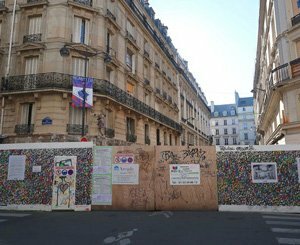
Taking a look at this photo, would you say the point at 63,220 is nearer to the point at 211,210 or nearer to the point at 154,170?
the point at 154,170

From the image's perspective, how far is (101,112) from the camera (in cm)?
1891

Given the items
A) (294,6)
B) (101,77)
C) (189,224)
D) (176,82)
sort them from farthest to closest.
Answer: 1. (176,82)
2. (101,77)
3. (294,6)
4. (189,224)

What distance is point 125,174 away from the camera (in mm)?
10219

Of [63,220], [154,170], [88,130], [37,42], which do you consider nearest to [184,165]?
[154,170]

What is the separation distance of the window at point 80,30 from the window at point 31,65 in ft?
10.2

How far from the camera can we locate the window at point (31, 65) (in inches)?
746

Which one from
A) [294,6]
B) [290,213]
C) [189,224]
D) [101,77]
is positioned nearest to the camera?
[189,224]

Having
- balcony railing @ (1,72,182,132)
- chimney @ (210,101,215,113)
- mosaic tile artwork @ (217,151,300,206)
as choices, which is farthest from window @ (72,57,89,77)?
chimney @ (210,101,215,113)

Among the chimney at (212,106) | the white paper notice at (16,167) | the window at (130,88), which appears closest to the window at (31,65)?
the window at (130,88)

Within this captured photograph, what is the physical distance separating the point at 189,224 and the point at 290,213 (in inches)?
166

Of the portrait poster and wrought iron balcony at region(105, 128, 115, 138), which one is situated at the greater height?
wrought iron balcony at region(105, 128, 115, 138)

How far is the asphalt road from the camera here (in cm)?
583

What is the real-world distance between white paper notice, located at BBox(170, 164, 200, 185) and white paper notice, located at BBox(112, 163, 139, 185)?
53.0 inches

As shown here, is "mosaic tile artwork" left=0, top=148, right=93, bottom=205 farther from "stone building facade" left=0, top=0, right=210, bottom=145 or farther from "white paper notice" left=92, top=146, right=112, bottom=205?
"stone building facade" left=0, top=0, right=210, bottom=145
